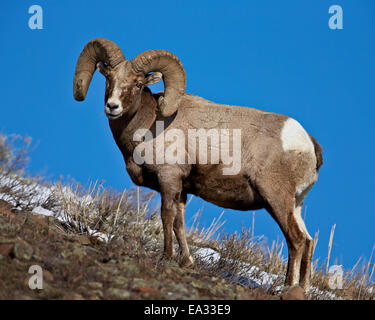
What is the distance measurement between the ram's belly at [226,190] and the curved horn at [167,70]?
115 centimetres

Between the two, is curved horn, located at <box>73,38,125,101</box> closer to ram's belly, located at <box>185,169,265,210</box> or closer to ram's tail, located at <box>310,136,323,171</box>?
ram's belly, located at <box>185,169,265,210</box>

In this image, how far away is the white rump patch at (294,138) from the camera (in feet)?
24.6

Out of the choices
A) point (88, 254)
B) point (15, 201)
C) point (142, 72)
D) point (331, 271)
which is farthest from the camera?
point (331, 271)

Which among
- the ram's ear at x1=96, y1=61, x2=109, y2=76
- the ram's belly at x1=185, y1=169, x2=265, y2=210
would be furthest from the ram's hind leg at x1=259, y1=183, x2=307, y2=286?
the ram's ear at x1=96, y1=61, x2=109, y2=76

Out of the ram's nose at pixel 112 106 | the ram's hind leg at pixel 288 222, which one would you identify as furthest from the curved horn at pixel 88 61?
the ram's hind leg at pixel 288 222

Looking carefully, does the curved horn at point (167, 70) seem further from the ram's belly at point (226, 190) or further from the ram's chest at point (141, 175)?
the ram's belly at point (226, 190)

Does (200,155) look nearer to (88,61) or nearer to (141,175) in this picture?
(141,175)

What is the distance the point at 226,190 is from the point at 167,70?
2.06 metres

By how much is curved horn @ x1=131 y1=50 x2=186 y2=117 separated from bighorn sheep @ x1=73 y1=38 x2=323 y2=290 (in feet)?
0.05

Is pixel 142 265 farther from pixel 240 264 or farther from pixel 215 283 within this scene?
pixel 240 264

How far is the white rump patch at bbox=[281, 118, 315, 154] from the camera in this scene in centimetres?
751
